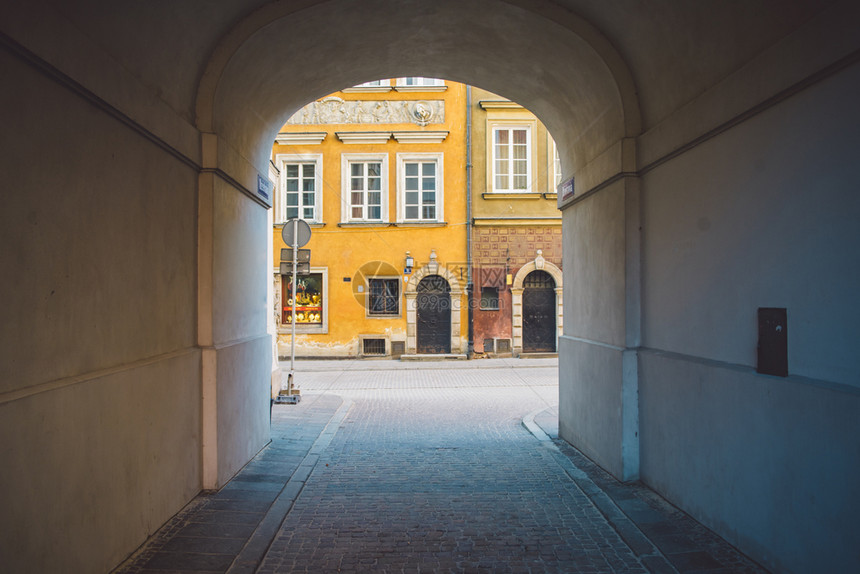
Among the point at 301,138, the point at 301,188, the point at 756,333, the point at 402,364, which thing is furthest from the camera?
the point at 301,188

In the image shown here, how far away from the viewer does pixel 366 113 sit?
19.2 meters

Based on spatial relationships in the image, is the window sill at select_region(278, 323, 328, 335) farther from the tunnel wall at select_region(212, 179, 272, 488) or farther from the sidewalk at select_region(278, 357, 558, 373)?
the tunnel wall at select_region(212, 179, 272, 488)

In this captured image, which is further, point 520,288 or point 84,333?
point 520,288

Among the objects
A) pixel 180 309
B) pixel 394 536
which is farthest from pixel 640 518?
pixel 180 309

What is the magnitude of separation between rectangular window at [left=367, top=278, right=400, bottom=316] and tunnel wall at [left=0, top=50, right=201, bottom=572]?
A: 14.4 metres

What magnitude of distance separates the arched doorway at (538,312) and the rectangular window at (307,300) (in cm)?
657

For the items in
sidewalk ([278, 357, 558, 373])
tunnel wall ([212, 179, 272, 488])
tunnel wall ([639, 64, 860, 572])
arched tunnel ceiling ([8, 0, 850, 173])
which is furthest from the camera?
sidewalk ([278, 357, 558, 373])

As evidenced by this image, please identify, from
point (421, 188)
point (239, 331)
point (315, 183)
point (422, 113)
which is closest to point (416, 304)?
point (421, 188)

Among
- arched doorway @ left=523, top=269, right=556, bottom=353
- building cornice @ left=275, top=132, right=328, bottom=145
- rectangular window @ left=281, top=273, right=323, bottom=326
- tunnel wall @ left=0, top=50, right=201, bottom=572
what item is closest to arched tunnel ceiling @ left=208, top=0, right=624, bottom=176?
tunnel wall @ left=0, top=50, right=201, bottom=572

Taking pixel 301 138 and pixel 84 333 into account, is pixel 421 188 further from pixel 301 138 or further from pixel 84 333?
pixel 84 333

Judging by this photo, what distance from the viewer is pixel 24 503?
9.48 feet

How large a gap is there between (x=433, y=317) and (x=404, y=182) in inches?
173

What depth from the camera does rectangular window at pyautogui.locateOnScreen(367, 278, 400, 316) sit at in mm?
19328

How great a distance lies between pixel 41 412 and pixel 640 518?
4.11m
